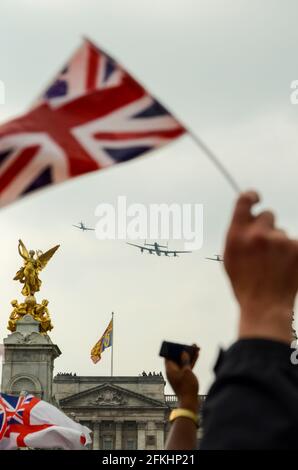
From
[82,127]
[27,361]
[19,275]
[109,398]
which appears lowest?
[82,127]

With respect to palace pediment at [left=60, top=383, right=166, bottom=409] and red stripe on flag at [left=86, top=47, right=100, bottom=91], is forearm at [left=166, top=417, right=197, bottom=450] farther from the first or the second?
palace pediment at [left=60, top=383, right=166, bottom=409]

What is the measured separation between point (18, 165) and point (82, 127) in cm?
49

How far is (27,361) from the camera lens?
3947cm

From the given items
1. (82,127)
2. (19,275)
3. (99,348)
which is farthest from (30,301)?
(82,127)

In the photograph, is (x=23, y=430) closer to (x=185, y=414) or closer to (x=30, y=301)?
(x=185, y=414)

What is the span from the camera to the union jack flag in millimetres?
4902

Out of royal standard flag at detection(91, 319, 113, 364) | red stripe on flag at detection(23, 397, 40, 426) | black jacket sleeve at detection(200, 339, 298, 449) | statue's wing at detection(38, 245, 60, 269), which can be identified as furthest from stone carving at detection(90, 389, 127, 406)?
black jacket sleeve at detection(200, 339, 298, 449)

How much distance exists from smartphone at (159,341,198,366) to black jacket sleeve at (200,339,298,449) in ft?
5.39

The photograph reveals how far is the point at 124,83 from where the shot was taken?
5129mm

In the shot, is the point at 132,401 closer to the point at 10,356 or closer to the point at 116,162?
the point at 10,356

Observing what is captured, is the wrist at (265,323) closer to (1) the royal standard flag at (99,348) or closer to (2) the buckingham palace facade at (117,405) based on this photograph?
(1) the royal standard flag at (99,348)
